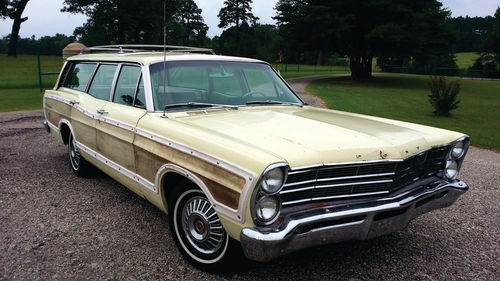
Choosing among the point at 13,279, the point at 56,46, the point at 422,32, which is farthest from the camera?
the point at 56,46

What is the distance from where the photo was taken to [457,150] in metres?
3.54

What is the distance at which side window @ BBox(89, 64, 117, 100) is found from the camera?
→ 179 inches

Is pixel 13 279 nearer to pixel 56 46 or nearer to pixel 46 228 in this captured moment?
pixel 46 228

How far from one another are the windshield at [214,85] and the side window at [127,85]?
0.93ft

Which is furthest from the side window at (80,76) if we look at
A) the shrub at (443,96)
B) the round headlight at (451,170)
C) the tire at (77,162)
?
the shrub at (443,96)

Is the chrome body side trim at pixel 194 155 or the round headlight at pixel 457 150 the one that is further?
the round headlight at pixel 457 150

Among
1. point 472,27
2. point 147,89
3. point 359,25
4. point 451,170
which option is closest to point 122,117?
point 147,89

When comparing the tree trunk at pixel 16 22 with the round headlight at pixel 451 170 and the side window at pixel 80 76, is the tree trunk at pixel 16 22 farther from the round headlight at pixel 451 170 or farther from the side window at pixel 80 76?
the round headlight at pixel 451 170

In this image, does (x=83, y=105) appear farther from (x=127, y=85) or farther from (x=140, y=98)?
(x=140, y=98)

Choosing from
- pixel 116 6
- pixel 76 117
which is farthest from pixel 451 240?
pixel 116 6

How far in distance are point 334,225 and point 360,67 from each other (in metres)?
32.2

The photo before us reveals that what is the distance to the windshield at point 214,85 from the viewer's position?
3822mm

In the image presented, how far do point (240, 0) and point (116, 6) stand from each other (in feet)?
135

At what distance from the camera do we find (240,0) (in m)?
74.4
